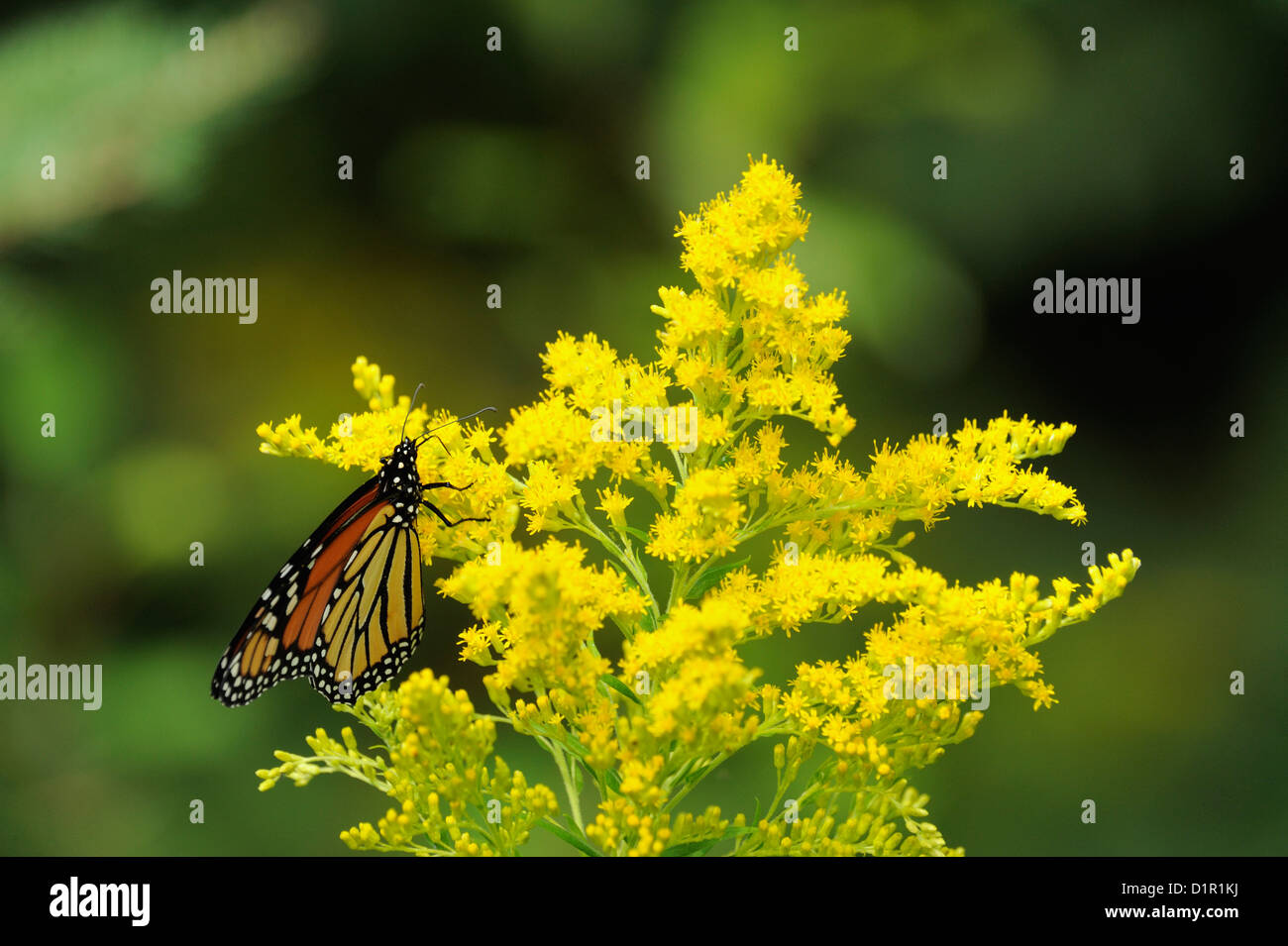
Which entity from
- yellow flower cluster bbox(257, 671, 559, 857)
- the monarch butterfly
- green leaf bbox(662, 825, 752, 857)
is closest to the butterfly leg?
the monarch butterfly

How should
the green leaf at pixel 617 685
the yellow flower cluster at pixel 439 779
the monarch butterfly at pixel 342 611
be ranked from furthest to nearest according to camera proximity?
the monarch butterfly at pixel 342 611, the green leaf at pixel 617 685, the yellow flower cluster at pixel 439 779

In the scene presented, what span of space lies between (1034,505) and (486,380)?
179cm

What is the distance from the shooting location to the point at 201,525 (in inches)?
108

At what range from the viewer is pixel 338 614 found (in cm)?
177

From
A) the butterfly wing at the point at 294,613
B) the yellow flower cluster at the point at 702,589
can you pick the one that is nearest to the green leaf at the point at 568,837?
the yellow flower cluster at the point at 702,589

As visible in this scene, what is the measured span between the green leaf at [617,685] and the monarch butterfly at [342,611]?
404 mm

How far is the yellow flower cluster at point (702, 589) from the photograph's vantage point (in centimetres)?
126

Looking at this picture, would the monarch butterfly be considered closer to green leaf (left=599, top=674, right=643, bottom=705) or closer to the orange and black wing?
the orange and black wing

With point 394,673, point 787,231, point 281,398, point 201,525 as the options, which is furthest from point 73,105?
point 787,231

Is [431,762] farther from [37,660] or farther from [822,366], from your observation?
[37,660]

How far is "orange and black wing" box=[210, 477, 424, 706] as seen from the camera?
166 centimetres
